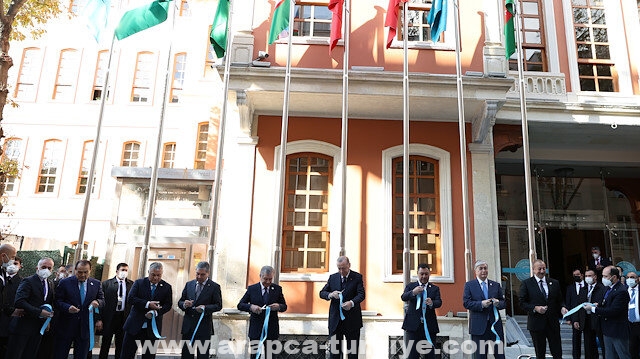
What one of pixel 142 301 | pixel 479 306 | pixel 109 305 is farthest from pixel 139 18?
pixel 479 306

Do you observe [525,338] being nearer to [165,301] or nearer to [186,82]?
[165,301]

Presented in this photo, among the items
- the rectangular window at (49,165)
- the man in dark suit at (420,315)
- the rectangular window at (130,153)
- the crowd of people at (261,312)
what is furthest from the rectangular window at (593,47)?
the rectangular window at (49,165)

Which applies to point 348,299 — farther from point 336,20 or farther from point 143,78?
point 143,78

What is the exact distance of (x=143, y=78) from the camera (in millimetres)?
22219

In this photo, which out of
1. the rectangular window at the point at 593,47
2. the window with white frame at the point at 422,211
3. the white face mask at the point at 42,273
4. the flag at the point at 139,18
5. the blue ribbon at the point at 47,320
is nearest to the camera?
the blue ribbon at the point at 47,320

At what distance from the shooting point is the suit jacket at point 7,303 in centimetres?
658

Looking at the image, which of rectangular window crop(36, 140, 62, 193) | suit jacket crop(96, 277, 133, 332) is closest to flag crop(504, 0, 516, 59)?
suit jacket crop(96, 277, 133, 332)

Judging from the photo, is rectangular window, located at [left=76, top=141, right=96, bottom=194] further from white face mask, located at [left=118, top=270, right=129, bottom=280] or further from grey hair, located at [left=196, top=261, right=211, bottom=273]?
grey hair, located at [left=196, top=261, right=211, bottom=273]

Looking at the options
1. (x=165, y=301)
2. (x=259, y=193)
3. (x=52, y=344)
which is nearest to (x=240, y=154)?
(x=259, y=193)

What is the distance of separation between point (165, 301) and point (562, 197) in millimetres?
11729

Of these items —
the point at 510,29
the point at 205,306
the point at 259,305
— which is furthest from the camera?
the point at 510,29

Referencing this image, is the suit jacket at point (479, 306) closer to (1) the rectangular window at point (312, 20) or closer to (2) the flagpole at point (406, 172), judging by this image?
(2) the flagpole at point (406, 172)

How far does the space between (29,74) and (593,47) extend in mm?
22957

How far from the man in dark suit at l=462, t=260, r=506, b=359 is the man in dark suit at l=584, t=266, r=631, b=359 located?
1684 millimetres
